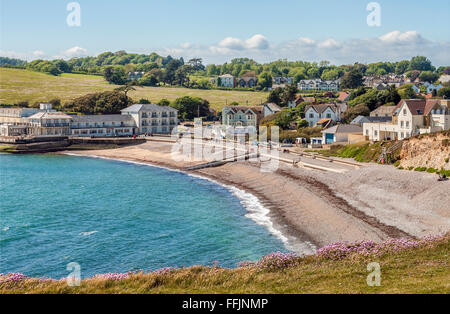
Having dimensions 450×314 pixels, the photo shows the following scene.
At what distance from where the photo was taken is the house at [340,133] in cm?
7331

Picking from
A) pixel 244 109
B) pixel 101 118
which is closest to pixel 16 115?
pixel 101 118

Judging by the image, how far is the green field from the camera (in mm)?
149375

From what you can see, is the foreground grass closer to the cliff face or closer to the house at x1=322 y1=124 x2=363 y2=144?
the cliff face

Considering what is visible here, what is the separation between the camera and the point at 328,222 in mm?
36688

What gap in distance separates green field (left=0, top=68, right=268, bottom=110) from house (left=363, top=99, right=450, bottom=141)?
259 ft

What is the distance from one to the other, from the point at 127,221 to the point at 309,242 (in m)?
16.6

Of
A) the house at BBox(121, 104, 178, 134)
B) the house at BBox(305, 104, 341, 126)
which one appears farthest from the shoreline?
the house at BBox(121, 104, 178, 134)

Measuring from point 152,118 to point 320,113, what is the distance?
121 feet

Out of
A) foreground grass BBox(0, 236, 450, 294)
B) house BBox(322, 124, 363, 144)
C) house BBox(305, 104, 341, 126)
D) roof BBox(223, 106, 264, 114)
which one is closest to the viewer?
foreground grass BBox(0, 236, 450, 294)

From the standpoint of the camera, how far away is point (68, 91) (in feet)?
540

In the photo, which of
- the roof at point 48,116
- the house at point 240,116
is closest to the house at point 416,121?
the house at point 240,116

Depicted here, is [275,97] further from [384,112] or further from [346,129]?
[346,129]
